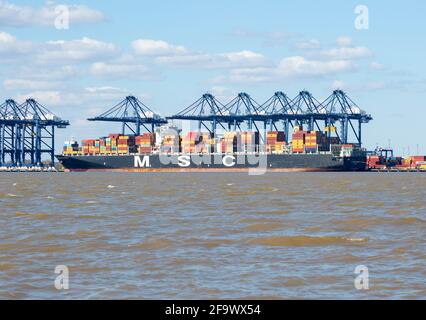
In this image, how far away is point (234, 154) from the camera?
611 feet

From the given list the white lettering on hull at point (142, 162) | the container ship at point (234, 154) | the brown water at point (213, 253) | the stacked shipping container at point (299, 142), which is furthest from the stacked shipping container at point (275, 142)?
the brown water at point (213, 253)

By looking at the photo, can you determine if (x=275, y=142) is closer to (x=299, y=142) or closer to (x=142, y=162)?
(x=299, y=142)

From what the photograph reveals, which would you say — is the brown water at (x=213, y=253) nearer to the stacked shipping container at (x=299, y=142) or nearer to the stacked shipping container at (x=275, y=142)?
the stacked shipping container at (x=299, y=142)

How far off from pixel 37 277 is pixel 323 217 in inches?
713

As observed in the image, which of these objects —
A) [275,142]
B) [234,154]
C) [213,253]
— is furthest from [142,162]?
[213,253]

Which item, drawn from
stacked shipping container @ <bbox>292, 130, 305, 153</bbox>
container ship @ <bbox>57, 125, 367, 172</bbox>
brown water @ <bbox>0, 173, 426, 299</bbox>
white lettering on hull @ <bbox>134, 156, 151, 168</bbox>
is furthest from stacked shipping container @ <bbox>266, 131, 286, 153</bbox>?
brown water @ <bbox>0, 173, 426, 299</bbox>

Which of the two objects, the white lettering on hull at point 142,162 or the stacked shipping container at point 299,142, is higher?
the stacked shipping container at point 299,142

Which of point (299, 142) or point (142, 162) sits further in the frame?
point (142, 162)

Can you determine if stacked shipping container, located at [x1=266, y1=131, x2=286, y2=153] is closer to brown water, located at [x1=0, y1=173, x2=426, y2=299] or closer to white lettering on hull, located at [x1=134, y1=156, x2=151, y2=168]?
white lettering on hull, located at [x1=134, y1=156, x2=151, y2=168]

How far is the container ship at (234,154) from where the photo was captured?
181625mm

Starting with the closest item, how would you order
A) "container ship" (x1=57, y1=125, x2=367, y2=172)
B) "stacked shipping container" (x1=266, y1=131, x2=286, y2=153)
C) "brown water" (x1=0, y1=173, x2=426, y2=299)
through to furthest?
1. "brown water" (x1=0, y1=173, x2=426, y2=299)
2. "container ship" (x1=57, y1=125, x2=367, y2=172)
3. "stacked shipping container" (x1=266, y1=131, x2=286, y2=153)

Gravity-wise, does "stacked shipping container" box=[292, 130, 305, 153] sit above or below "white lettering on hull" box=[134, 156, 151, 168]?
above

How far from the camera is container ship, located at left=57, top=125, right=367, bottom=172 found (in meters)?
182
